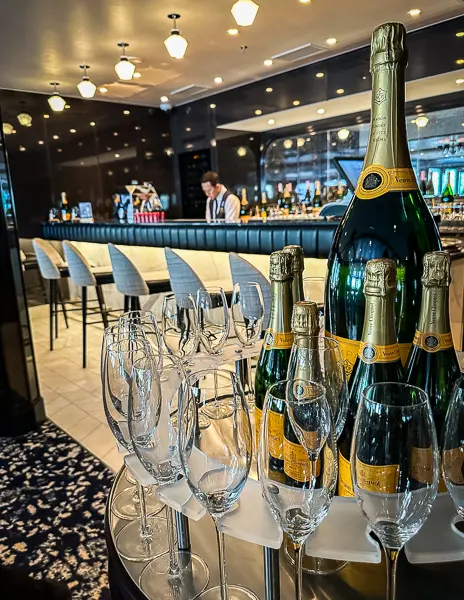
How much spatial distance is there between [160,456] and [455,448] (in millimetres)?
341

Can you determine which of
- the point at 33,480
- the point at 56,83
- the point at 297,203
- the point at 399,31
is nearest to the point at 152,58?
the point at 56,83

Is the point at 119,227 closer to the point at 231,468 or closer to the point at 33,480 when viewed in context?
the point at 33,480

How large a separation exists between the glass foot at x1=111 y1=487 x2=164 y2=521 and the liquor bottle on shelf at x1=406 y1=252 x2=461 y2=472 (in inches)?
18.2

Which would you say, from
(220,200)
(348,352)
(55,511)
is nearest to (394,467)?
(348,352)

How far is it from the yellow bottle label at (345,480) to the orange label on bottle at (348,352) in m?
0.12

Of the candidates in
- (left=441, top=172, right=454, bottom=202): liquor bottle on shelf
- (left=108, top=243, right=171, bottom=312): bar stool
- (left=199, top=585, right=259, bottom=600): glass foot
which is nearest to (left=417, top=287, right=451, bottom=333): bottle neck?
(left=199, top=585, right=259, bottom=600): glass foot

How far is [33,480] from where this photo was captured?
2.28m

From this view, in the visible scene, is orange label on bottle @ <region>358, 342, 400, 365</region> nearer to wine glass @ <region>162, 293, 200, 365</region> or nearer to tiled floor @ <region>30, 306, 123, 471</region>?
wine glass @ <region>162, 293, 200, 365</region>

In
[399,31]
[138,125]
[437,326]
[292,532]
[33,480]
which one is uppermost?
[138,125]

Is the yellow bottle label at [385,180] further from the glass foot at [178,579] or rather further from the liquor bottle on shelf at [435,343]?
the glass foot at [178,579]

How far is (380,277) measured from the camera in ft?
1.73

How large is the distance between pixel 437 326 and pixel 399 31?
0.36 m

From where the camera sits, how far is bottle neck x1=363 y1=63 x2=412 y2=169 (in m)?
0.60

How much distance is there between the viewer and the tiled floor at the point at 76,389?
104 inches
